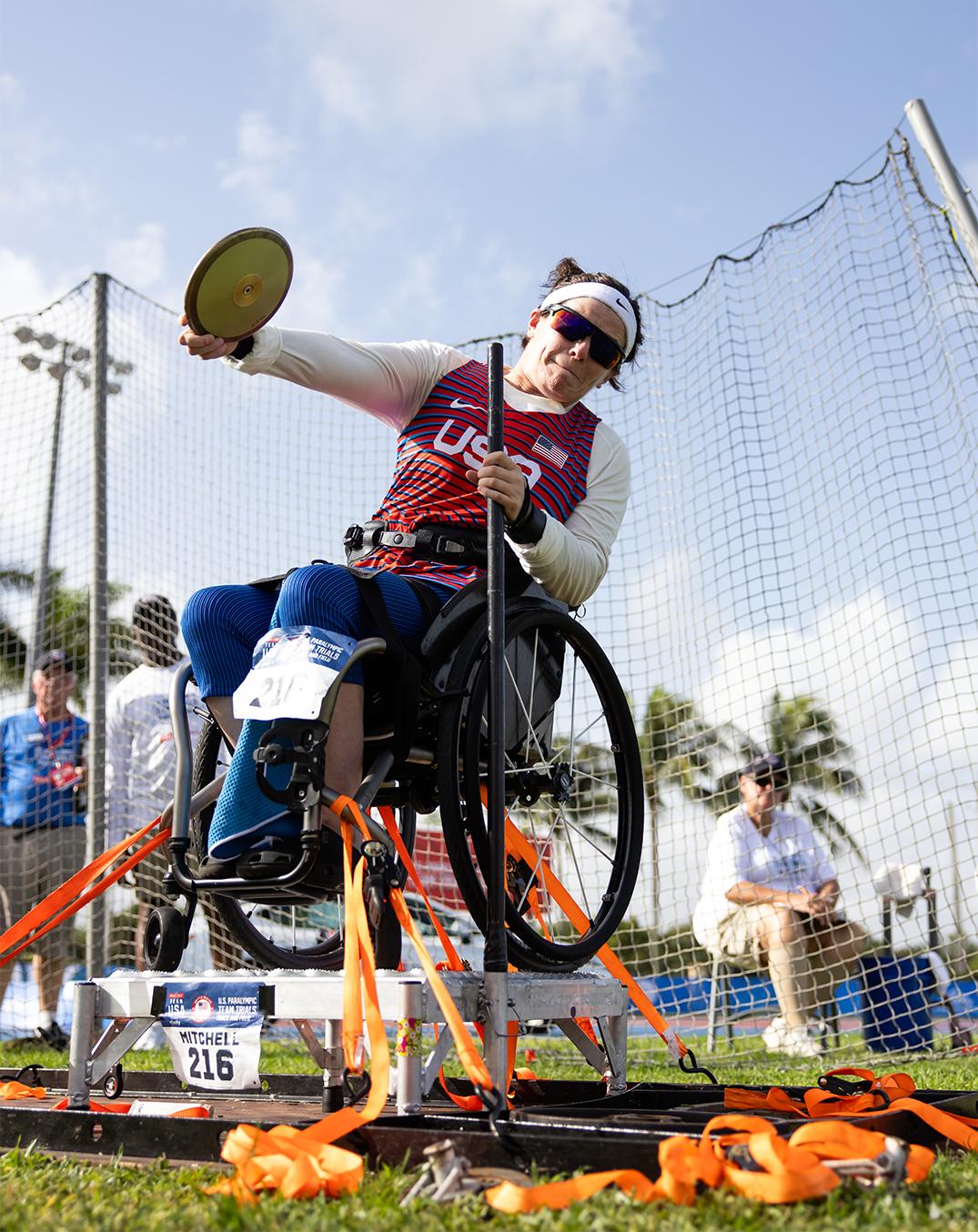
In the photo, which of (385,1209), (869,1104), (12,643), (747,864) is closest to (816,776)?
(747,864)

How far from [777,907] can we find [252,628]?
364 centimetres

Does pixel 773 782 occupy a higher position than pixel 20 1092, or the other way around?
pixel 773 782

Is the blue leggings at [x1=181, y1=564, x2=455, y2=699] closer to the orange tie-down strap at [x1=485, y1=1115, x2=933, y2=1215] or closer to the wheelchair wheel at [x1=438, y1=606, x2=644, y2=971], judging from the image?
the wheelchair wheel at [x1=438, y1=606, x2=644, y2=971]

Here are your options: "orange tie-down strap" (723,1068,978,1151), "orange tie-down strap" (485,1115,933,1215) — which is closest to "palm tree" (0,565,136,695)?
"orange tie-down strap" (723,1068,978,1151)

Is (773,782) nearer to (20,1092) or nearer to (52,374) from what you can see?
(20,1092)

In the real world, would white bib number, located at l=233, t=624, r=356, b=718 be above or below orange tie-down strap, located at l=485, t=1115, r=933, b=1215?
above

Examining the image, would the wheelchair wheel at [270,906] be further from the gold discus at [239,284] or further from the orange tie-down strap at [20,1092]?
the gold discus at [239,284]

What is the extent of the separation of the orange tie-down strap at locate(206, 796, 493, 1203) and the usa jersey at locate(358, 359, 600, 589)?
2.76 ft

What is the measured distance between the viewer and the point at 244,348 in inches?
104

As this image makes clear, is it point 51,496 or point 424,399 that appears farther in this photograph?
point 51,496

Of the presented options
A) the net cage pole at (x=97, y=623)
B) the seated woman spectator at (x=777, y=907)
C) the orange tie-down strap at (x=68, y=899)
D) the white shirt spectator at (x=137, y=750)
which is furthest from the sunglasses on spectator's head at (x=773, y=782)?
the orange tie-down strap at (x=68, y=899)

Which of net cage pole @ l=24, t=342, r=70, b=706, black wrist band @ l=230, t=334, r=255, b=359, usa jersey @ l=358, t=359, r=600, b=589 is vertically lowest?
usa jersey @ l=358, t=359, r=600, b=589

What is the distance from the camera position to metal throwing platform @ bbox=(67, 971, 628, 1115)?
6.81 feet

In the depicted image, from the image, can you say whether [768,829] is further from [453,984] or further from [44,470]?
[44,470]
